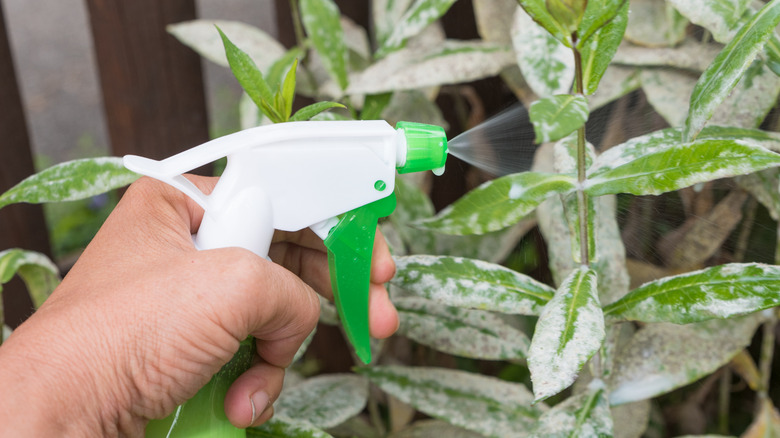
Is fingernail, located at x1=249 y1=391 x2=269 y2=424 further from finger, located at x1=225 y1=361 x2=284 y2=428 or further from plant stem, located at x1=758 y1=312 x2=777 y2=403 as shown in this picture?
plant stem, located at x1=758 y1=312 x2=777 y2=403

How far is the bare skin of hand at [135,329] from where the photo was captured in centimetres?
46

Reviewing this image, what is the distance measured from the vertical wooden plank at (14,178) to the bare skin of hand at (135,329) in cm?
69

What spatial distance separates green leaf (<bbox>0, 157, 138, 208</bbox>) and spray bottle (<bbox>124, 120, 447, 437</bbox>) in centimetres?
16

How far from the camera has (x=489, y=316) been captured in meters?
0.81

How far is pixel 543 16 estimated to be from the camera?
20.8 inches

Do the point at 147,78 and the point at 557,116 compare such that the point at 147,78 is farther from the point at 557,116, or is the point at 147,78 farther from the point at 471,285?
the point at 557,116

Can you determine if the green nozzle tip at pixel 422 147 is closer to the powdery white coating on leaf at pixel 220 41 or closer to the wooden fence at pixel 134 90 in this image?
the powdery white coating on leaf at pixel 220 41

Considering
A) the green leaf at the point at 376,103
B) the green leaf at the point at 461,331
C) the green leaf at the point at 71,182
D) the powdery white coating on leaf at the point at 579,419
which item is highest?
the green leaf at the point at 376,103

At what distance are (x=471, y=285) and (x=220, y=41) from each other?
0.56m

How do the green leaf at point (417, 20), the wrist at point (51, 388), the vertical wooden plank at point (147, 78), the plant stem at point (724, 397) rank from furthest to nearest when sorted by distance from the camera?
1. the vertical wooden plank at point (147, 78)
2. the plant stem at point (724, 397)
3. the green leaf at point (417, 20)
4. the wrist at point (51, 388)

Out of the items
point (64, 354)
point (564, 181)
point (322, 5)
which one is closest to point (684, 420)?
point (564, 181)

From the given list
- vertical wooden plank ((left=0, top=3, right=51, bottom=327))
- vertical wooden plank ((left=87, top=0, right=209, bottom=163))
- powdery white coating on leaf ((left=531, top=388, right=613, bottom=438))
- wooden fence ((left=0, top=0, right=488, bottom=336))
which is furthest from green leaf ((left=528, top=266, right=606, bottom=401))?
vertical wooden plank ((left=0, top=3, right=51, bottom=327))

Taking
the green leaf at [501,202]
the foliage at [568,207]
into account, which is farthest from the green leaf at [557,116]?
the green leaf at [501,202]

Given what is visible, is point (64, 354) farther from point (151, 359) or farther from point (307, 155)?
point (307, 155)
